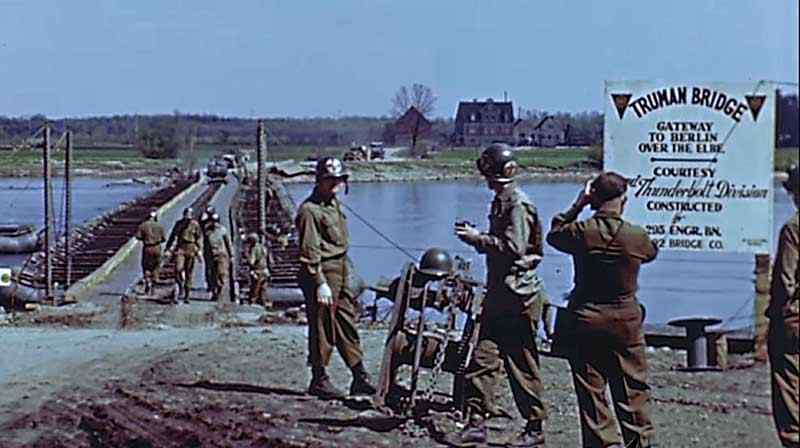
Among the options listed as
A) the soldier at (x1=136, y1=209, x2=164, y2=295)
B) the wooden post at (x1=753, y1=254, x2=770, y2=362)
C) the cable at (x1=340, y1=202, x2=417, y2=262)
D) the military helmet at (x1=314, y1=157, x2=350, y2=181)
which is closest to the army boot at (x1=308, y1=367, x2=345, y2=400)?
the military helmet at (x1=314, y1=157, x2=350, y2=181)

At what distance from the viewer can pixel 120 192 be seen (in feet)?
71.9

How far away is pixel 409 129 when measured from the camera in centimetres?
789

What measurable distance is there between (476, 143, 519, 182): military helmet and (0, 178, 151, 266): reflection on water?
4906mm

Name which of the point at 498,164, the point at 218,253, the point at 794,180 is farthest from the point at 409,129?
the point at 218,253

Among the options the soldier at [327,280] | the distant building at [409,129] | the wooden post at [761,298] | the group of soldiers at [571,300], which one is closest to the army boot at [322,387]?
the soldier at [327,280]

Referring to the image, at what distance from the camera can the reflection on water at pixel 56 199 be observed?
12.1 meters

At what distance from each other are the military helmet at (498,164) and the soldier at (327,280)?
1.26 metres

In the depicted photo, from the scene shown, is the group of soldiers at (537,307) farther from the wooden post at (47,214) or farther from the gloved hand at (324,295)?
the wooden post at (47,214)

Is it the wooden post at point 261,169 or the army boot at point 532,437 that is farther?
the wooden post at point 261,169

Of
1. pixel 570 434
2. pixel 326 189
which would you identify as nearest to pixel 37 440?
pixel 326 189

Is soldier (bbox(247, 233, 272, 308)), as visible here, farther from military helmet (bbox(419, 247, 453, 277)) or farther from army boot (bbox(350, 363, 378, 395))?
military helmet (bbox(419, 247, 453, 277))

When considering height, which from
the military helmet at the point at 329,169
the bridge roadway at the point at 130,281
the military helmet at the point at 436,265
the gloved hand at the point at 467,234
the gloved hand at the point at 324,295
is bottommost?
the bridge roadway at the point at 130,281

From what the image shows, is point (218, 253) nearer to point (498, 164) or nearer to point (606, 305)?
point (498, 164)

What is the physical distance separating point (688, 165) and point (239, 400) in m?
3.12
